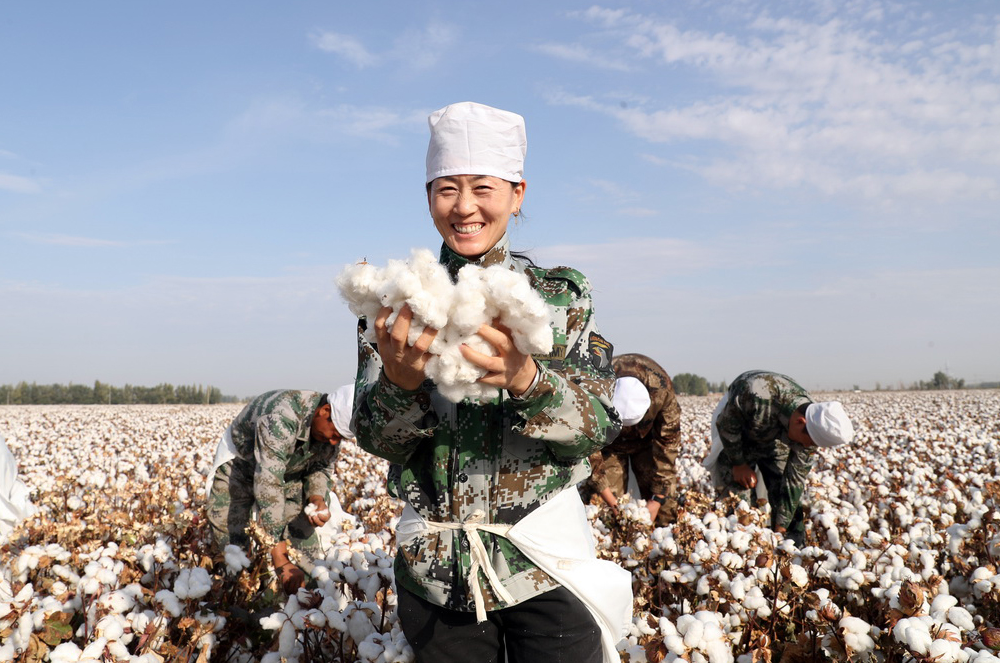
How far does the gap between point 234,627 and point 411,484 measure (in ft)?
6.26

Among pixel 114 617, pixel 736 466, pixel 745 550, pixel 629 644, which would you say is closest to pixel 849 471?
pixel 736 466

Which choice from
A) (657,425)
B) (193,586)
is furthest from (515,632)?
(657,425)

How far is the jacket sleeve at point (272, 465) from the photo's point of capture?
4.36 meters

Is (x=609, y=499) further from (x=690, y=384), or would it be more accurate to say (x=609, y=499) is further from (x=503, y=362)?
(x=690, y=384)

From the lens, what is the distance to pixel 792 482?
567 cm

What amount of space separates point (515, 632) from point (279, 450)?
10.6ft

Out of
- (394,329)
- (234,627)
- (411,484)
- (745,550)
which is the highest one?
(394,329)

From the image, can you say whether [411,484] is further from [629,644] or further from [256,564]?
[256,564]

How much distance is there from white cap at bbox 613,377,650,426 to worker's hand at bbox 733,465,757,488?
138 cm

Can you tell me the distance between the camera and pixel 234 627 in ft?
10.2

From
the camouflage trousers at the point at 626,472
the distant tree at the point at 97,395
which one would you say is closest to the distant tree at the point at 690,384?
the distant tree at the point at 97,395

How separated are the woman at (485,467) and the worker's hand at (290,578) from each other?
1801mm

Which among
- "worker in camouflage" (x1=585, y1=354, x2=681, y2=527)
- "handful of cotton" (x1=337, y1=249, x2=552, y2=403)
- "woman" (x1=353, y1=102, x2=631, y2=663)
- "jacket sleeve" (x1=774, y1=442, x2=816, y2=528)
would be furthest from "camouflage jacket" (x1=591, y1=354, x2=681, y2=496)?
"handful of cotton" (x1=337, y1=249, x2=552, y2=403)

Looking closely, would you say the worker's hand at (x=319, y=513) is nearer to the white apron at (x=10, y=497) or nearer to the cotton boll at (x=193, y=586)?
the white apron at (x=10, y=497)
